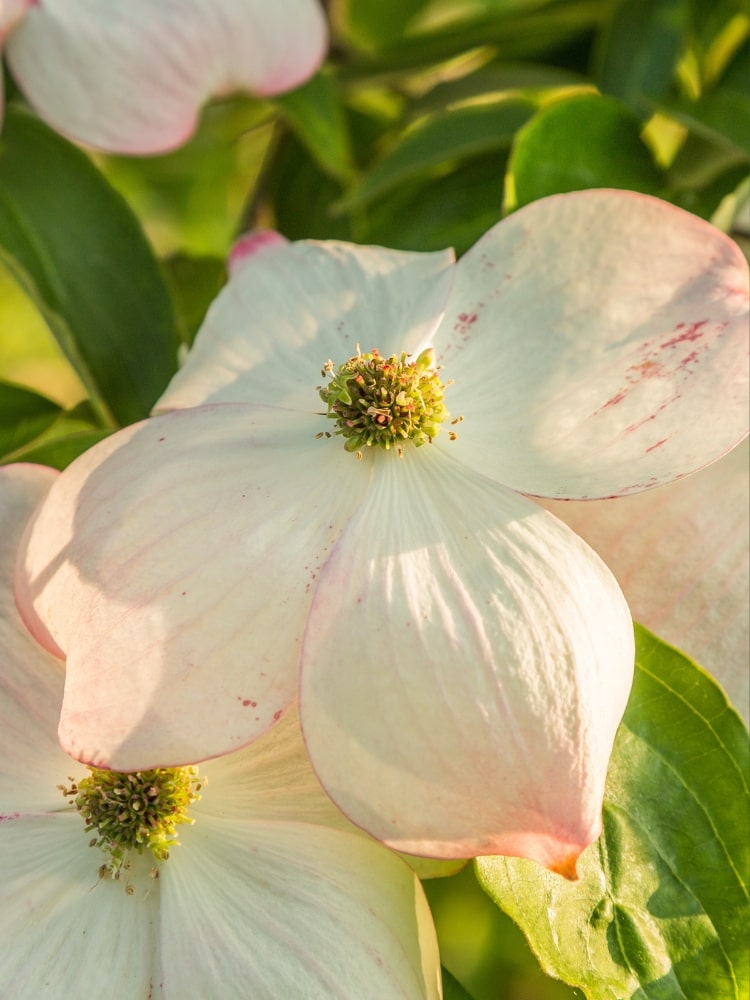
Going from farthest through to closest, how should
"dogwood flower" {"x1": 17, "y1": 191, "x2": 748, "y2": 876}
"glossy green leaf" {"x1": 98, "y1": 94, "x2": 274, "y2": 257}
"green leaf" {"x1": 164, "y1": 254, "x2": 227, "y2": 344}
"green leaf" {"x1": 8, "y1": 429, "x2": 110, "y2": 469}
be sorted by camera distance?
1. "glossy green leaf" {"x1": 98, "y1": 94, "x2": 274, "y2": 257}
2. "green leaf" {"x1": 164, "y1": 254, "x2": 227, "y2": 344}
3. "green leaf" {"x1": 8, "y1": 429, "x2": 110, "y2": 469}
4. "dogwood flower" {"x1": 17, "y1": 191, "x2": 748, "y2": 876}

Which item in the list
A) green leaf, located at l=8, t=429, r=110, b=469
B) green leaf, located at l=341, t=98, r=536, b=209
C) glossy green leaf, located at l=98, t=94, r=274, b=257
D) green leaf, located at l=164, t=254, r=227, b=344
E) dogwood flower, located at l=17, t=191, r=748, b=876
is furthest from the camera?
glossy green leaf, located at l=98, t=94, r=274, b=257

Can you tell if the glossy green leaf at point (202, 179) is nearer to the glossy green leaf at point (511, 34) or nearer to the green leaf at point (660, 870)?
the glossy green leaf at point (511, 34)

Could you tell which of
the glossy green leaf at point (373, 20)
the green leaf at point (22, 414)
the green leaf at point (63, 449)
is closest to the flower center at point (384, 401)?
the green leaf at point (63, 449)

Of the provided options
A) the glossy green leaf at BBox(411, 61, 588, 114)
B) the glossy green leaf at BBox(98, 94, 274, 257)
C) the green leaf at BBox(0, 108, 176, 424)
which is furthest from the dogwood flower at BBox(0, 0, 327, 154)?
the glossy green leaf at BBox(98, 94, 274, 257)

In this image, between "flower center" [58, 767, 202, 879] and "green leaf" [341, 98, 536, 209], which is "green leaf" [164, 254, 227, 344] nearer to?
"green leaf" [341, 98, 536, 209]

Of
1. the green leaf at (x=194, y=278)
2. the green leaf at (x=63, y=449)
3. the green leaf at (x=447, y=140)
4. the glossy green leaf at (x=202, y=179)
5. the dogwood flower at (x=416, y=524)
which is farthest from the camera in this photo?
the glossy green leaf at (x=202, y=179)
